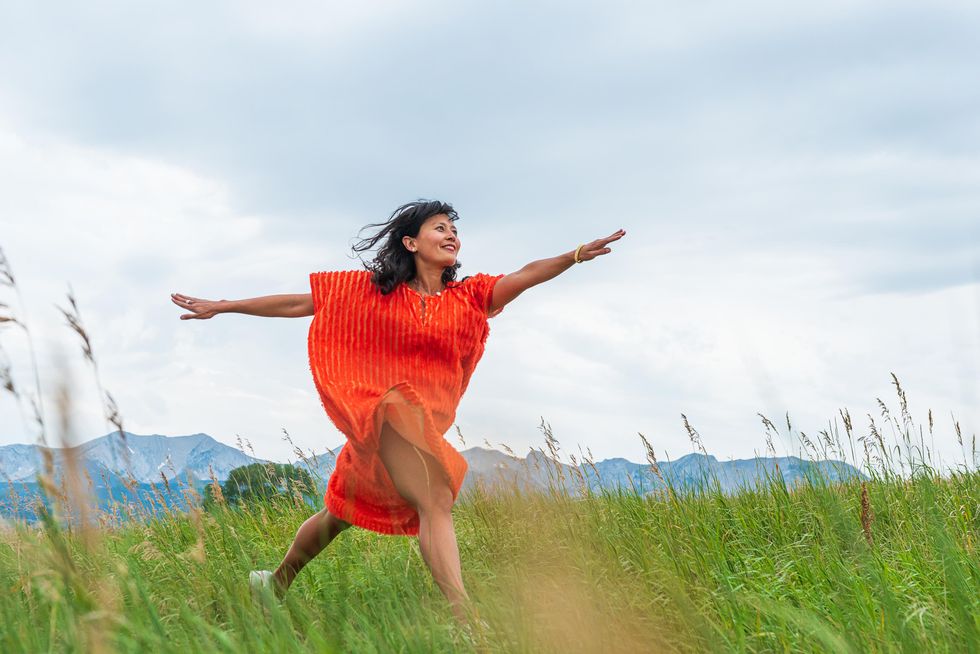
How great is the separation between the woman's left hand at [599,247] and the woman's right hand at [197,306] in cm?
194

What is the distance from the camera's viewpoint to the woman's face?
4.21 metres

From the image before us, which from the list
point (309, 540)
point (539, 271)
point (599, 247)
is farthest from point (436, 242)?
point (309, 540)

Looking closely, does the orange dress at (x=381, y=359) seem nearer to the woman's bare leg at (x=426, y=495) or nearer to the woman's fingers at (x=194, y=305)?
the woman's bare leg at (x=426, y=495)

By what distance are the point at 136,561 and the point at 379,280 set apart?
2.33 meters

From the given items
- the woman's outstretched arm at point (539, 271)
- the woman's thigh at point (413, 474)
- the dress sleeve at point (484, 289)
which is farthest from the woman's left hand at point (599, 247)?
the woman's thigh at point (413, 474)

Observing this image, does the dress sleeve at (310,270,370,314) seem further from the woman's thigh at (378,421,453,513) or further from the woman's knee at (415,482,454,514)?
the woman's knee at (415,482,454,514)

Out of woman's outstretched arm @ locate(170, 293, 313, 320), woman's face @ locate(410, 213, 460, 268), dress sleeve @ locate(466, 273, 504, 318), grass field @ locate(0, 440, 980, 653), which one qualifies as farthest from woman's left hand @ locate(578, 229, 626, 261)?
woman's outstretched arm @ locate(170, 293, 313, 320)

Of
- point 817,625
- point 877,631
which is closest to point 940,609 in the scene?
point 877,631

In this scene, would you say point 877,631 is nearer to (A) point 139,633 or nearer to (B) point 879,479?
(A) point 139,633

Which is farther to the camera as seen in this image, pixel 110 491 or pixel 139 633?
pixel 110 491

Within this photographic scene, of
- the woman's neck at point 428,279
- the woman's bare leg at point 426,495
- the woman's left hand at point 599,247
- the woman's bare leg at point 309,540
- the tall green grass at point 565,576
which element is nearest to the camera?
the tall green grass at point 565,576

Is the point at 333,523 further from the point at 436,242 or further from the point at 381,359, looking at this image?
the point at 436,242

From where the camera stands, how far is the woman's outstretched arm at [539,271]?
3812 mm

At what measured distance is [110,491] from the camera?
19.9 ft
